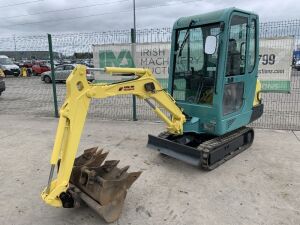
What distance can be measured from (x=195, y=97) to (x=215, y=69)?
608 millimetres

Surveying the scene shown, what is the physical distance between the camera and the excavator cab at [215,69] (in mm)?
4719

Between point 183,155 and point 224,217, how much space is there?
144 centimetres

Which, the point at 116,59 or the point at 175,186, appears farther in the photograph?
the point at 116,59

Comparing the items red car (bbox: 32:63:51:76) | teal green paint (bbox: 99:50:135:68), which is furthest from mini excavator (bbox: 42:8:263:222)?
red car (bbox: 32:63:51:76)

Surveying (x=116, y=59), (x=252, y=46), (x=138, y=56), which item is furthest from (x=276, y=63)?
(x=116, y=59)

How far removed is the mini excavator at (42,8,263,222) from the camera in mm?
3537

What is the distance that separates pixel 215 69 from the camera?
4.89 metres

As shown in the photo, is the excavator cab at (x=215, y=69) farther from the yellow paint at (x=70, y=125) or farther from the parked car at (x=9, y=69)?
the parked car at (x=9, y=69)

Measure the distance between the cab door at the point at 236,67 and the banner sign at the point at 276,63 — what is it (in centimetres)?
234

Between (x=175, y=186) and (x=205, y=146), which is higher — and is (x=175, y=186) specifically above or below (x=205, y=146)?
below

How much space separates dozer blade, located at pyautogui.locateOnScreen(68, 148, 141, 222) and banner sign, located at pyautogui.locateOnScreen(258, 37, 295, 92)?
5.02 metres

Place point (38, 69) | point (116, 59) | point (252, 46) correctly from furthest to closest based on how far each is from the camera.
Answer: point (38, 69), point (116, 59), point (252, 46)

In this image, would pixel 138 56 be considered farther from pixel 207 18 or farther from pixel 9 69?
pixel 9 69

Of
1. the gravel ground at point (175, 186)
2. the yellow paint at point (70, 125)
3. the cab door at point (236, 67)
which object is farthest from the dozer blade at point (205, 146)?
the yellow paint at point (70, 125)
